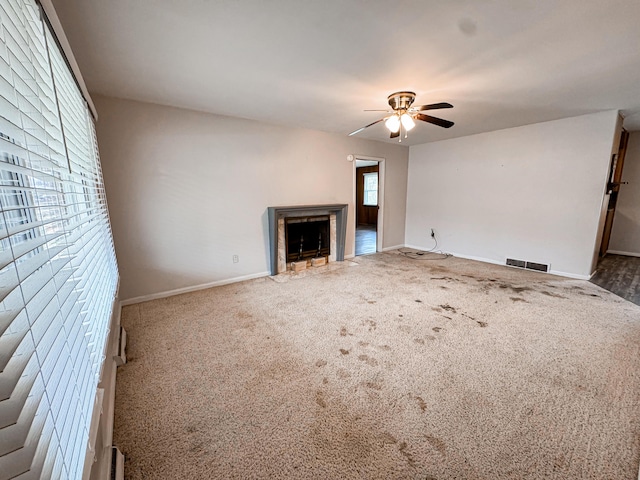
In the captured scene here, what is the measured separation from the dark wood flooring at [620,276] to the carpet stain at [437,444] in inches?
133

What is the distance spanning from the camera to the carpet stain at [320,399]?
163 cm

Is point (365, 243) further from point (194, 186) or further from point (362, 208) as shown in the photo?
point (194, 186)

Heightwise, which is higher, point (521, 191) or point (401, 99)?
point (401, 99)

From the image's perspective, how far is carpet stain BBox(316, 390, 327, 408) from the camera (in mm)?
1635

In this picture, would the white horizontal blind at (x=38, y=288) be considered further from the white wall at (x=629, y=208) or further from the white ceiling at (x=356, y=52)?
the white wall at (x=629, y=208)

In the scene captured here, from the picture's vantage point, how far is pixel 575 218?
12.4 feet

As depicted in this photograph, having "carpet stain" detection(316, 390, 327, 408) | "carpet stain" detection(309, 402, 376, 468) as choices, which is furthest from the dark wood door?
"carpet stain" detection(309, 402, 376, 468)

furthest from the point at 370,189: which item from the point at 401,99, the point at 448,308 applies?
the point at 448,308

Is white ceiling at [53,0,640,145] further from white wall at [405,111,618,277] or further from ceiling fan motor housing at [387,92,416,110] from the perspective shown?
white wall at [405,111,618,277]

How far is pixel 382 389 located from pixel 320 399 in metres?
0.42

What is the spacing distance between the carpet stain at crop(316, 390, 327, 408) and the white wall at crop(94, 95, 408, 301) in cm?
249

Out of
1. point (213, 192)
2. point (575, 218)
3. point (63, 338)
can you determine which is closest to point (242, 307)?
point (213, 192)

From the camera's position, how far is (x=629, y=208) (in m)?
4.95

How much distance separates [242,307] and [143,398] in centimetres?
135
